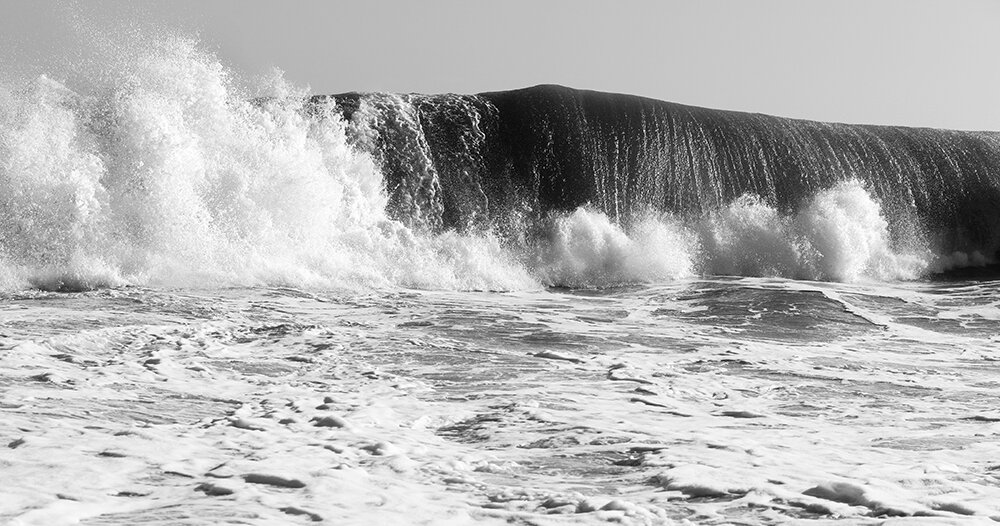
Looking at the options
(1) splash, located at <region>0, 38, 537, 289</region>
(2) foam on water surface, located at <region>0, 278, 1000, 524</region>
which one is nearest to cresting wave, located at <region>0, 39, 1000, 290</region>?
(1) splash, located at <region>0, 38, 537, 289</region>

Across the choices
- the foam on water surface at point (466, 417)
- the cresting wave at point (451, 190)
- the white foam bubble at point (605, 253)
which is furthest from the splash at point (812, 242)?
the foam on water surface at point (466, 417)

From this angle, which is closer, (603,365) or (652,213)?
(603,365)

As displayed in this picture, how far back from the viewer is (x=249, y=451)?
4.27 meters

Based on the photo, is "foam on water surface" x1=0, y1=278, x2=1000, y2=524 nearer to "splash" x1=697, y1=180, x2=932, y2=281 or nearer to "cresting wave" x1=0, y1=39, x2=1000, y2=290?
"cresting wave" x1=0, y1=39, x2=1000, y2=290

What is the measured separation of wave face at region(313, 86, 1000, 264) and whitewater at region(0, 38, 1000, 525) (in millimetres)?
65

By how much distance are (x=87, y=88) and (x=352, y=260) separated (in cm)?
394

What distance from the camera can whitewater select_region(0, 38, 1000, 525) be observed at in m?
3.83

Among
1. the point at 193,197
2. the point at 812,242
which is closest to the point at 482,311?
the point at 193,197

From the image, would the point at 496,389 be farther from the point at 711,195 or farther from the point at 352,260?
the point at 711,195

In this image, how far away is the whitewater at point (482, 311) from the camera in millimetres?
3830

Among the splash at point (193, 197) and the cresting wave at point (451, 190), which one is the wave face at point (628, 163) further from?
the splash at point (193, 197)

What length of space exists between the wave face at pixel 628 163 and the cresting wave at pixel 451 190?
0.04 meters

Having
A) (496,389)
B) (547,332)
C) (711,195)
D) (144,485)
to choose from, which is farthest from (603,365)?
(711,195)

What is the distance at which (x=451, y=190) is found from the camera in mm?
15648
